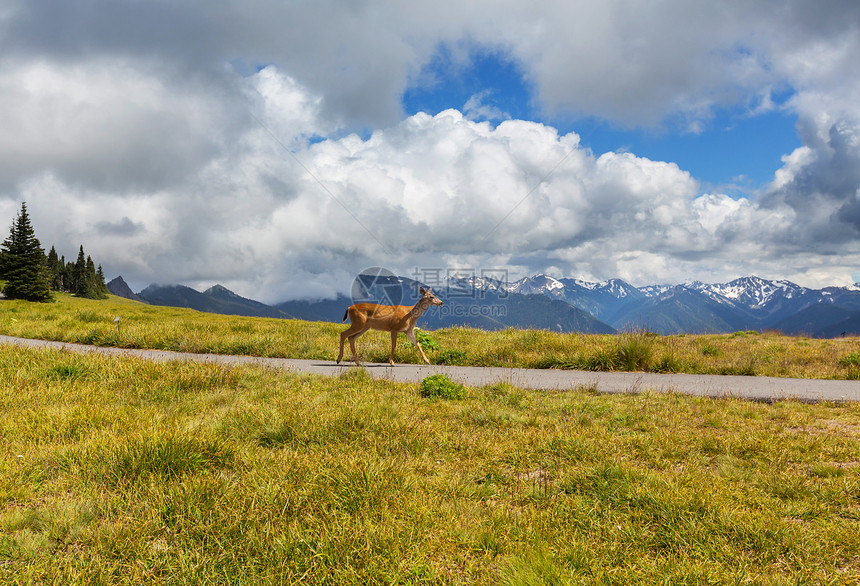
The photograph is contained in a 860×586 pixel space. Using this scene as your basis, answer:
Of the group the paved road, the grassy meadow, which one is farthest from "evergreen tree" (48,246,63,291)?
the paved road

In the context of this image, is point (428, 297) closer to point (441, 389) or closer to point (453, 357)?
point (453, 357)

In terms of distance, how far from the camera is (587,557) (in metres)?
3.31

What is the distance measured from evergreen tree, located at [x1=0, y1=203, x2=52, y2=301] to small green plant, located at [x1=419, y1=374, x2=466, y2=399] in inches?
3974

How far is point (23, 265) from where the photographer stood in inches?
3194

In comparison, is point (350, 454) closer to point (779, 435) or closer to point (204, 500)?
point (204, 500)

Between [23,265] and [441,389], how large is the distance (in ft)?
349

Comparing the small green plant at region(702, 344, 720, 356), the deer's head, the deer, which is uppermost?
the deer's head

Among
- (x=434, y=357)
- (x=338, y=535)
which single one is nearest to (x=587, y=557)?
(x=338, y=535)

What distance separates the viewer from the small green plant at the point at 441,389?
8.43m

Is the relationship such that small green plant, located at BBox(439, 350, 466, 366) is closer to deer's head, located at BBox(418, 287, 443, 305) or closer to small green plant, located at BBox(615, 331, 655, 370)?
deer's head, located at BBox(418, 287, 443, 305)

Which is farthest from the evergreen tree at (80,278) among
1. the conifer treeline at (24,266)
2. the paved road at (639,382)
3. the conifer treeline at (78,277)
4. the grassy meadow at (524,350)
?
the paved road at (639,382)

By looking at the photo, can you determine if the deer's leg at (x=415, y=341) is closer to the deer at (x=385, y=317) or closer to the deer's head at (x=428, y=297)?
the deer at (x=385, y=317)

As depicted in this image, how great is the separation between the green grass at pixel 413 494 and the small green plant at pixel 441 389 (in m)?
1.12

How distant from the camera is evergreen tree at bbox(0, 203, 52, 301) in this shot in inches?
3103
